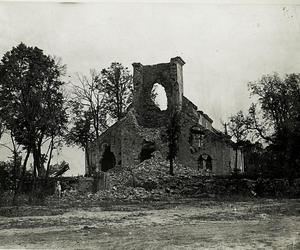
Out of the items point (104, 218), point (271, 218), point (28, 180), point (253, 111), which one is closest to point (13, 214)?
point (104, 218)

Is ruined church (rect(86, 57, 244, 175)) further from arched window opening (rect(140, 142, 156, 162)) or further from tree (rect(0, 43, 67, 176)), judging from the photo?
tree (rect(0, 43, 67, 176))

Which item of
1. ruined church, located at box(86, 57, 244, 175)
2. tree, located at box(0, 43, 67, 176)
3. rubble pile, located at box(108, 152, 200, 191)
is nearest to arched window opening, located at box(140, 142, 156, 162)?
ruined church, located at box(86, 57, 244, 175)

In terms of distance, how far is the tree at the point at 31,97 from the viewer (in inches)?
917

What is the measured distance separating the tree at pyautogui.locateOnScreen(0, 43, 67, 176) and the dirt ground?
851 centimetres

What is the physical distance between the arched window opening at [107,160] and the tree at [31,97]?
22.4 ft

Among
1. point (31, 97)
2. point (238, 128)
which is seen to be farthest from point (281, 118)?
point (31, 97)

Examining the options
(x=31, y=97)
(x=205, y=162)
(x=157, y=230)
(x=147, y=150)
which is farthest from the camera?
(x=205, y=162)

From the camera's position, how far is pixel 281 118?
1174 inches

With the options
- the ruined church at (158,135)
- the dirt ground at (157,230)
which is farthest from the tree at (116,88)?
the dirt ground at (157,230)

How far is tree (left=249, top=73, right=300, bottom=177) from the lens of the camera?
23094 mm

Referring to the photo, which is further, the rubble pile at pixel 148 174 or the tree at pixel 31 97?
the rubble pile at pixel 148 174

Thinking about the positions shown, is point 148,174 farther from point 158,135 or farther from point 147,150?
point 158,135

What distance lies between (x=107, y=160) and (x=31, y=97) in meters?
15.3

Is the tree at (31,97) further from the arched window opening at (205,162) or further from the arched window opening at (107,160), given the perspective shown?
the arched window opening at (205,162)
